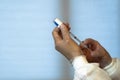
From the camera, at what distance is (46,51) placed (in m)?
1.46

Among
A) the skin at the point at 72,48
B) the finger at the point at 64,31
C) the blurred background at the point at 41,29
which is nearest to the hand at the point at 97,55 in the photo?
the skin at the point at 72,48

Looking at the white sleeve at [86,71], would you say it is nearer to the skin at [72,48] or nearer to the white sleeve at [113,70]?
the skin at [72,48]

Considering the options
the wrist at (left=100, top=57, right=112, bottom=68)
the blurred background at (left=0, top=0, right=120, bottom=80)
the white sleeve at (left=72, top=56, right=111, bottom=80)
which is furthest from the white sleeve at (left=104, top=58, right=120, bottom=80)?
the blurred background at (left=0, top=0, right=120, bottom=80)

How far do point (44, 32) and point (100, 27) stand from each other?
0.36 m

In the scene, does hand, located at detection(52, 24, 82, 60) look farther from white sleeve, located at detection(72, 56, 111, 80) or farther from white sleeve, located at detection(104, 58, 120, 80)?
white sleeve, located at detection(104, 58, 120, 80)

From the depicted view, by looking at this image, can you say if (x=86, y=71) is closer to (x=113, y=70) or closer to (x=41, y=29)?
(x=113, y=70)

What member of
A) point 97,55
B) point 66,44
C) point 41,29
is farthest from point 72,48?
point 41,29

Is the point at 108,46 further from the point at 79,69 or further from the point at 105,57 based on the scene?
the point at 79,69

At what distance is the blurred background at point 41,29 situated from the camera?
145cm

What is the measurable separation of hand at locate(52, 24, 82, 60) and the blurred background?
57 cm

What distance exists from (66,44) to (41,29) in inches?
25.2

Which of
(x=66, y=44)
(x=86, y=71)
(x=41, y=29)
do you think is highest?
(x=41, y=29)

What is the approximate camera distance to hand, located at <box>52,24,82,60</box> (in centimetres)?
82

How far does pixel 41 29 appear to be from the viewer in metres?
1.45
